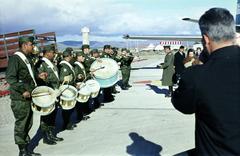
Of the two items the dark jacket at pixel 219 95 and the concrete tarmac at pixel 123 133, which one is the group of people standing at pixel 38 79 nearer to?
the concrete tarmac at pixel 123 133

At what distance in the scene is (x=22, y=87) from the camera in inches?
222

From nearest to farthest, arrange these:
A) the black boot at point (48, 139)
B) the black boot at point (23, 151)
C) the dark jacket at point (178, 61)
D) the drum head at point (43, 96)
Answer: the drum head at point (43, 96) → the black boot at point (23, 151) → the black boot at point (48, 139) → the dark jacket at point (178, 61)

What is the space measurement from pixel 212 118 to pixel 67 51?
612 cm

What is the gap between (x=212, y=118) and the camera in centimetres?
220

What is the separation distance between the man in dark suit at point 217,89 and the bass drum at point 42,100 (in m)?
3.84

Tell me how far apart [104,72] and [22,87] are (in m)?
3.72

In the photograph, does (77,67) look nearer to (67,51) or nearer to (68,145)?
(67,51)

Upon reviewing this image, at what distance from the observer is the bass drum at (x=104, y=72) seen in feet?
29.8

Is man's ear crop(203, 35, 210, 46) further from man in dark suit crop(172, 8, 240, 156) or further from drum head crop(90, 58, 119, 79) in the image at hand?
drum head crop(90, 58, 119, 79)

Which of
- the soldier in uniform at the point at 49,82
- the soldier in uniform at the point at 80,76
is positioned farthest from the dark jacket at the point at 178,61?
the soldier in uniform at the point at 49,82

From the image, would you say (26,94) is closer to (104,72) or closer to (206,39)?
(104,72)

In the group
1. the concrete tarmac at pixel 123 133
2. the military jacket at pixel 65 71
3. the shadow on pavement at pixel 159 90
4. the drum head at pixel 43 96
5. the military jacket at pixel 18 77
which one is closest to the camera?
the military jacket at pixel 18 77

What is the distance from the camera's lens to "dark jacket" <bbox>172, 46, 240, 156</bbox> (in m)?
2.17

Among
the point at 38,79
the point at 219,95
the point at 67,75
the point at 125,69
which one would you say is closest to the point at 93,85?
the point at 67,75
